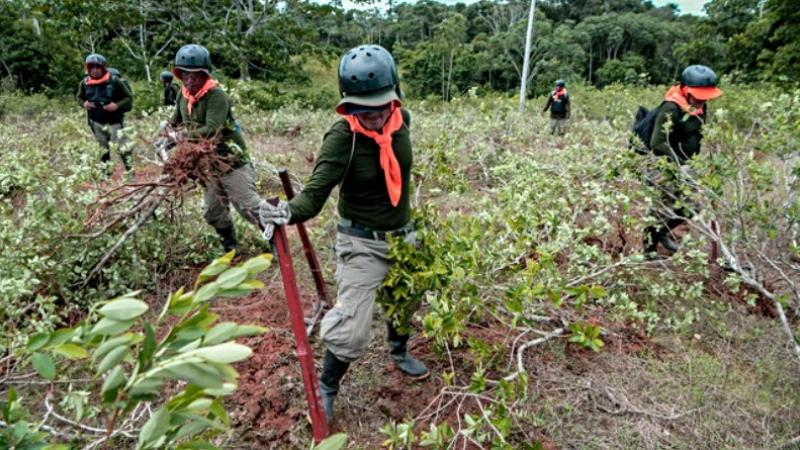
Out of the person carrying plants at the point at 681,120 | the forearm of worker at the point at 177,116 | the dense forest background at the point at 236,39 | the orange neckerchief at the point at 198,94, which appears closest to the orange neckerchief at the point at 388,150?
the orange neckerchief at the point at 198,94

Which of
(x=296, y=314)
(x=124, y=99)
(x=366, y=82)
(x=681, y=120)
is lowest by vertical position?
(x=296, y=314)

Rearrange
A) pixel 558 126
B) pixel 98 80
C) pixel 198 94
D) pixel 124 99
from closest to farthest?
1. pixel 198 94
2. pixel 98 80
3. pixel 124 99
4. pixel 558 126

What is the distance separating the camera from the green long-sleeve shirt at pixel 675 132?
4477mm

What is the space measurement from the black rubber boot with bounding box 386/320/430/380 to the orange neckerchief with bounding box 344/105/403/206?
95 centimetres

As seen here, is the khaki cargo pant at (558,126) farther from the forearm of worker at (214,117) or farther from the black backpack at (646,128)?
the forearm of worker at (214,117)

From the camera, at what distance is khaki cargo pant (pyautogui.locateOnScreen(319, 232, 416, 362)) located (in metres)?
2.74

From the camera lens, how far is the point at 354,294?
2.79 meters

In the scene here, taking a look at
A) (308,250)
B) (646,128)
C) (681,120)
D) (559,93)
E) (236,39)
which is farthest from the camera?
(236,39)

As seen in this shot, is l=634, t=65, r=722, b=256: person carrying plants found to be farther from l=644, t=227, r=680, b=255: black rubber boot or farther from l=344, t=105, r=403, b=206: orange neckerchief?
l=344, t=105, r=403, b=206: orange neckerchief

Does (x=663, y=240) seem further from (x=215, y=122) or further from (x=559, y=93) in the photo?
(x=559, y=93)

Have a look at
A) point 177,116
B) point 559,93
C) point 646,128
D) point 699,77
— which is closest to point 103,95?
point 177,116

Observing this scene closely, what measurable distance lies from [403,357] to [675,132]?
120 inches

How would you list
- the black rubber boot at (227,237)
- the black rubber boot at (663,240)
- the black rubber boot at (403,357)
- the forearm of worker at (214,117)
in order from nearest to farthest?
the black rubber boot at (403,357), the forearm of worker at (214,117), the black rubber boot at (227,237), the black rubber boot at (663,240)

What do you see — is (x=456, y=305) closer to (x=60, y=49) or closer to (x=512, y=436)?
(x=512, y=436)
